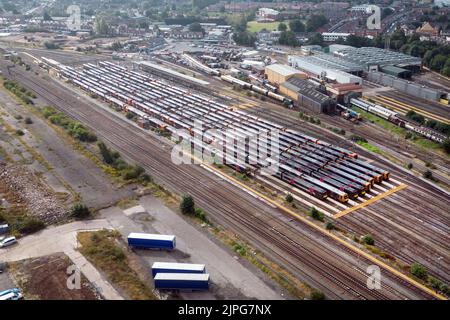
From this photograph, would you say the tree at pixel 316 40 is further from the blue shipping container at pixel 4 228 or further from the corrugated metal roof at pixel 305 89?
the blue shipping container at pixel 4 228

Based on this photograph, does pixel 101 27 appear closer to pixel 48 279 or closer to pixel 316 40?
pixel 316 40

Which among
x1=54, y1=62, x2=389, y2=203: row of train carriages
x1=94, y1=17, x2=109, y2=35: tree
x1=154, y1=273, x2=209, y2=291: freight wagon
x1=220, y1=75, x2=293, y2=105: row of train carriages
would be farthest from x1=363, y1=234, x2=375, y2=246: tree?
x1=94, y1=17, x2=109, y2=35: tree

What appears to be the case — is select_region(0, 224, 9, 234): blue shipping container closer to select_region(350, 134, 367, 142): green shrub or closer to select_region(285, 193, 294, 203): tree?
select_region(285, 193, 294, 203): tree

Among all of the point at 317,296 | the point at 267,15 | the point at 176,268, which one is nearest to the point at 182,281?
the point at 176,268

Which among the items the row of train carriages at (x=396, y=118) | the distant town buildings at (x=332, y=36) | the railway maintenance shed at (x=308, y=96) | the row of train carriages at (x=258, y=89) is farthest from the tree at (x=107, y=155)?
the distant town buildings at (x=332, y=36)

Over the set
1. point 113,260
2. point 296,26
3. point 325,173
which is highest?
point 296,26
